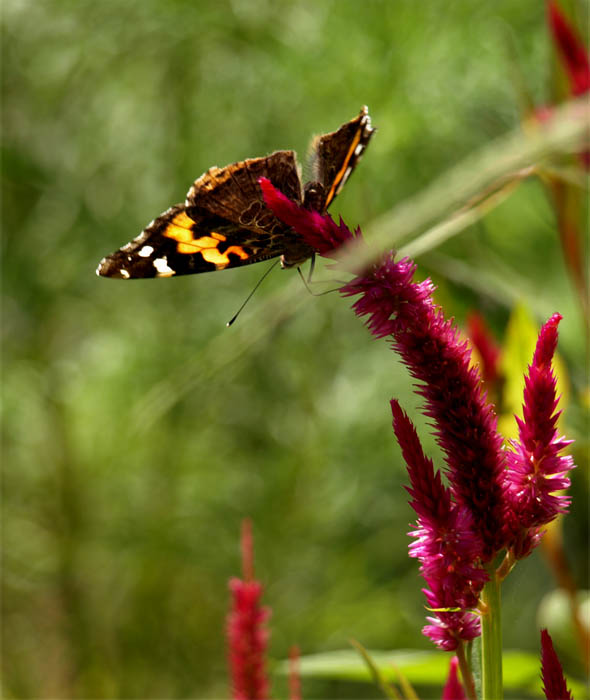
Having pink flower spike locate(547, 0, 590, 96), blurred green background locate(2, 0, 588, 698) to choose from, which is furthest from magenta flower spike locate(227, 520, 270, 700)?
blurred green background locate(2, 0, 588, 698)

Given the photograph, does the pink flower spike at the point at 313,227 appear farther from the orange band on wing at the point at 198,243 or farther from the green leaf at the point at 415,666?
the green leaf at the point at 415,666

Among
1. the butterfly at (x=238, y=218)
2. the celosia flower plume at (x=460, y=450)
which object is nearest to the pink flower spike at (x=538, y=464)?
the celosia flower plume at (x=460, y=450)

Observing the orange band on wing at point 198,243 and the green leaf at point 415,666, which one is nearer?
the orange band on wing at point 198,243

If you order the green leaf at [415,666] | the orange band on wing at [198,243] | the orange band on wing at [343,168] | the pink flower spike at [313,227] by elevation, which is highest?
the orange band on wing at [343,168]

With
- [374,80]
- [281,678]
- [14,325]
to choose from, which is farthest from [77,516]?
[374,80]

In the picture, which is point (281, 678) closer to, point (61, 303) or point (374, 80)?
point (61, 303)

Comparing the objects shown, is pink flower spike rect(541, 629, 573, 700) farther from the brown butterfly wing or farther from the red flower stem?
the brown butterfly wing
